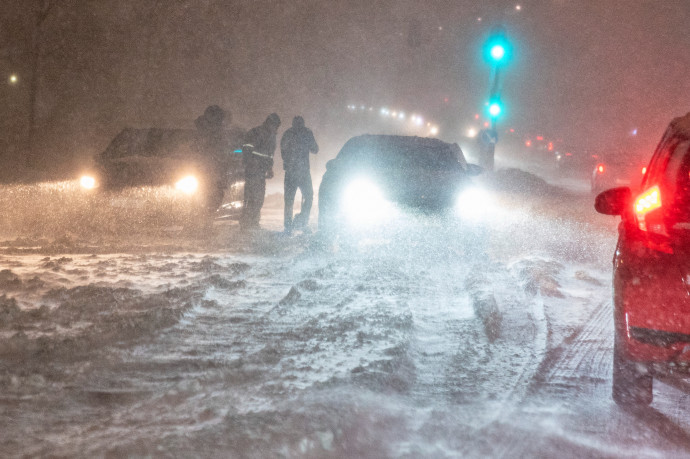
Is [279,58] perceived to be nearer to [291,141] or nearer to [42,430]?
[291,141]

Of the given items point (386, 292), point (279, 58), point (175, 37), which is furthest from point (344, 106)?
point (386, 292)

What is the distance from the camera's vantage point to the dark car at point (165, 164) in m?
9.60

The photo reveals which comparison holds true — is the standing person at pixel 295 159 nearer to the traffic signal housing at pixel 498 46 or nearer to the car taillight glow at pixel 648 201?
the car taillight glow at pixel 648 201

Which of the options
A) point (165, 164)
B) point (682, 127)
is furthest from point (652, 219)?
point (165, 164)

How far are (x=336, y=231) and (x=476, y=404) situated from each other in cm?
572

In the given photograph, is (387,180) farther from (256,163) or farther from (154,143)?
(154,143)

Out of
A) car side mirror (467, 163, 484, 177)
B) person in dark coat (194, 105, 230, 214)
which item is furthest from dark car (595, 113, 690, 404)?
person in dark coat (194, 105, 230, 214)

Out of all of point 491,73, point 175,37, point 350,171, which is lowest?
point 350,171

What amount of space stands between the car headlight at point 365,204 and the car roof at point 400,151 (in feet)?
1.56

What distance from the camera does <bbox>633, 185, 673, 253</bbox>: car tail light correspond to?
3.42 meters

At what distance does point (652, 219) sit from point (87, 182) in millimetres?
8133

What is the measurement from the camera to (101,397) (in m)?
3.46

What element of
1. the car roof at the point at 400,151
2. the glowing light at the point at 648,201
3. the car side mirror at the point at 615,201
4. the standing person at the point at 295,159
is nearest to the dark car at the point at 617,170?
the car roof at the point at 400,151

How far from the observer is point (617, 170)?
1875cm
